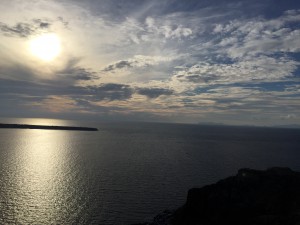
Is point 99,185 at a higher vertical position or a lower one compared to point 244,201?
lower

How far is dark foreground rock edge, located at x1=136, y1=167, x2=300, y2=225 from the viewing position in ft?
153

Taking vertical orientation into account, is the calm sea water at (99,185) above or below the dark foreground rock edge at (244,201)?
below

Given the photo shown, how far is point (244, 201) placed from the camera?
165 ft

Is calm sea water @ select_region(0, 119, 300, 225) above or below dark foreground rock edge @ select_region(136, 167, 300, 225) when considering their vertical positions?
below

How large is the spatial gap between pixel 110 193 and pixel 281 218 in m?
42.6

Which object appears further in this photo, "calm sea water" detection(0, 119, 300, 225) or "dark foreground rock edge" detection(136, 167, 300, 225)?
"calm sea water" detection(0, 119, 300, 225)

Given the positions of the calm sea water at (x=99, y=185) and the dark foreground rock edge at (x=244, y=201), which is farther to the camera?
the calm sea water at (x=99, y=185)

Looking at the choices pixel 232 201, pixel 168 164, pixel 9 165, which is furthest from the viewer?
pixel 168 164

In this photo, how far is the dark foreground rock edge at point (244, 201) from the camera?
1837 inches

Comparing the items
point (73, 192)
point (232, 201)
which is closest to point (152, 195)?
point (73, 192)

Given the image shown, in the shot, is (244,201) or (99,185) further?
(99,185)

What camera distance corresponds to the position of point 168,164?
11750 centimetres

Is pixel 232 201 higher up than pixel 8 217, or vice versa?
pixel 232 201

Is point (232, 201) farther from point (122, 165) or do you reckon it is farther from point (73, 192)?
point (122, 165)
